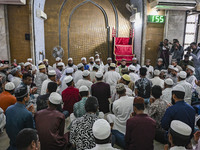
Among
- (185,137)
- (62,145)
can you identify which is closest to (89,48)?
(62,145)

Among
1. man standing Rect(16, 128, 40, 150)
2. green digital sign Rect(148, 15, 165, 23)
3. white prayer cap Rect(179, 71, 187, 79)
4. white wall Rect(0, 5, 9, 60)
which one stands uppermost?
green digital sign Rect(148, 15, 165, 23)

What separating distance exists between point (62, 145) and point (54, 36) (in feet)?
23.3

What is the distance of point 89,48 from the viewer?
8.88 metres

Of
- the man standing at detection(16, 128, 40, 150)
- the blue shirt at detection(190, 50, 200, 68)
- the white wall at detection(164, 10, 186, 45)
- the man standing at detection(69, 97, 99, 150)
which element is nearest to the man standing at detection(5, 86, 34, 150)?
the man standing at detection(69, 97, 99, 150)

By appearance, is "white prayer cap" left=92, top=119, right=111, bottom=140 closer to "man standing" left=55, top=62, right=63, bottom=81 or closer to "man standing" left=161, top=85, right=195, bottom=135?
"man standing" left=161, top=85, right=195, bottom=135

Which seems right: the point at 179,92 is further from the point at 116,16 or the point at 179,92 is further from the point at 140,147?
the point at 116,16

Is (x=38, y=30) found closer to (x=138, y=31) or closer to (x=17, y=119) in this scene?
(x=138, y=31)

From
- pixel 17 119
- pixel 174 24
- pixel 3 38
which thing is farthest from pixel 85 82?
pixel 174 24

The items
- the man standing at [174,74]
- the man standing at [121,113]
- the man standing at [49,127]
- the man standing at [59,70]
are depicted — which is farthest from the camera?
the man standing at [59,70]

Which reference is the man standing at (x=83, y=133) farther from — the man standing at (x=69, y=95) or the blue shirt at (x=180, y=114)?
the man standing at (x=69, y=95)

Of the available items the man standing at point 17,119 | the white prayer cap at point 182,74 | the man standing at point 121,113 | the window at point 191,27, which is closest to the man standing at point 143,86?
the white prayer cap at point 182,74

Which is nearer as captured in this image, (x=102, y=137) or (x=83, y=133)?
(x=102, y=137)

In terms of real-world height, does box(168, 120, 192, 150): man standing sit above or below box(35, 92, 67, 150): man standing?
above

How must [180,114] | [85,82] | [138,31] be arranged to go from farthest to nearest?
1. [138,31]
2. [85,82]
3. [180,114]
